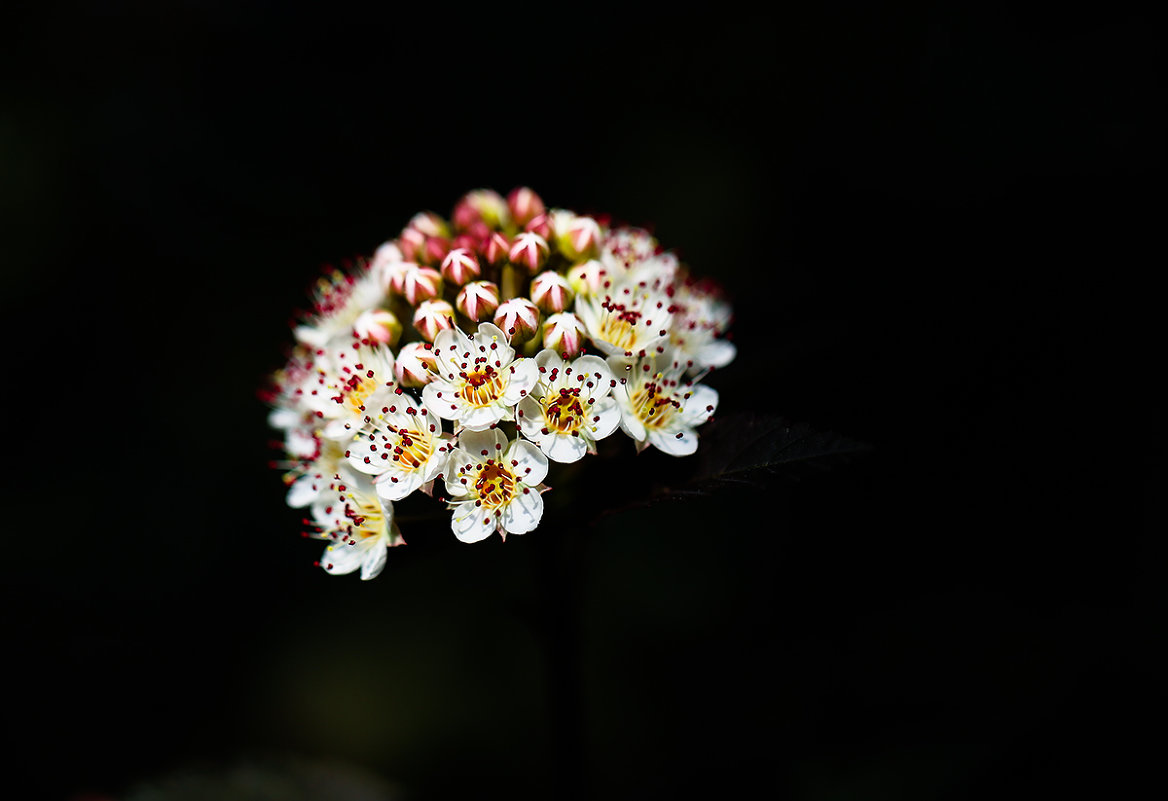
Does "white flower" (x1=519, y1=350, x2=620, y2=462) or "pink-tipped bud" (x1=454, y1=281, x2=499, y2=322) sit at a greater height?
"pink-tipped bud" (x1=454, y1=281, x2=499, y2=322)

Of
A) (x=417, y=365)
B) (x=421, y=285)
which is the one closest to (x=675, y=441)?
(x=417, y=365)

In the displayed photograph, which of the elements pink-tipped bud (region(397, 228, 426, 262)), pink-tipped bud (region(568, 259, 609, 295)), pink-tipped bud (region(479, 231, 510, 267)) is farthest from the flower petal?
pink-tipped bud (region(397, 228, 426, 262))

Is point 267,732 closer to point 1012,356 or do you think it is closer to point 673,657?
point 673,657

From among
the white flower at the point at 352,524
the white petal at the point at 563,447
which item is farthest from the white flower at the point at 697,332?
the white flower at the point at 352,524

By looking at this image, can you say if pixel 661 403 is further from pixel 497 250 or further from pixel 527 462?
pixel 497 250

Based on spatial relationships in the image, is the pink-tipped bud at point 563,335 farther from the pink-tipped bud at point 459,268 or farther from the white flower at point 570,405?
the pink-tipped bud at point 459,268

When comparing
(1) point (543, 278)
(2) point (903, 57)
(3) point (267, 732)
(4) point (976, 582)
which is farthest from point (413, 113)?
(4) point (976, 582)

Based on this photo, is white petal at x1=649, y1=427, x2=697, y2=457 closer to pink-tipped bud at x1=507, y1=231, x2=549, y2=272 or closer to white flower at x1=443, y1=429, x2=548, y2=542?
white flower at x1=443, y1=429, x2=548, y2=542

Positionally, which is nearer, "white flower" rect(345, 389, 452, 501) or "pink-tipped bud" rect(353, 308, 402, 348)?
"white flower" rect(345, 389, 452, 501)
